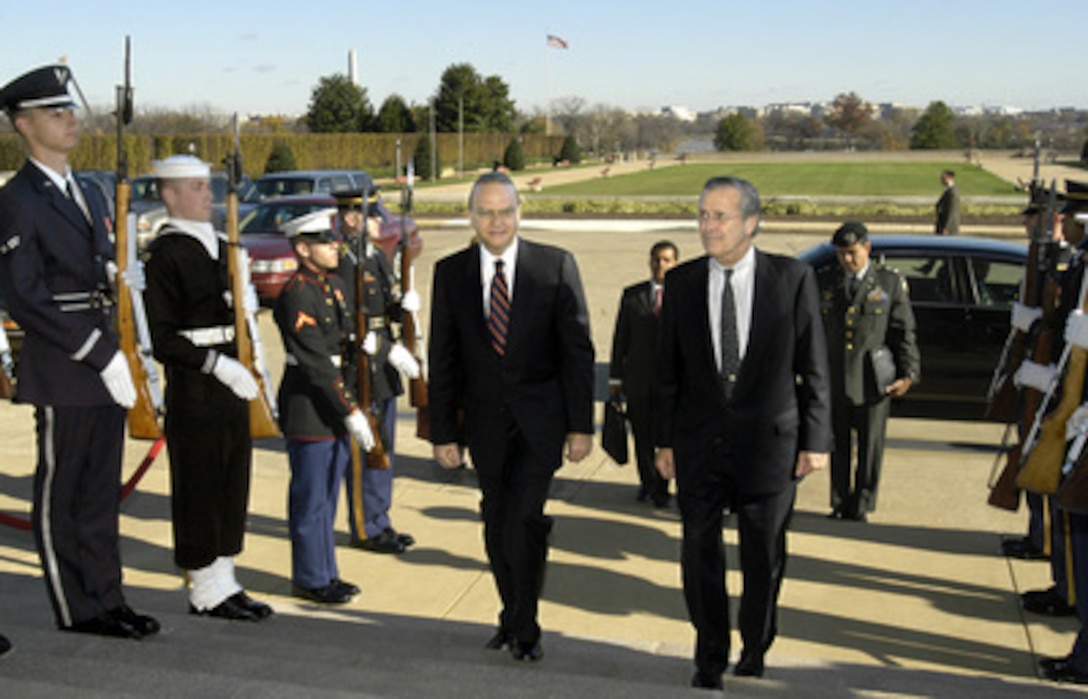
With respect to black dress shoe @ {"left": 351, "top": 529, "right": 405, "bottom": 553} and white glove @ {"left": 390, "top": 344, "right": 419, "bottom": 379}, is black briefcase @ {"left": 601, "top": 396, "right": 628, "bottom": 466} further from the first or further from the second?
black dress shoe @ {"left": 351, "top": 529, "right": 405, "bottom": 553}

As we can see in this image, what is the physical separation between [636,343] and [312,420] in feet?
7.66

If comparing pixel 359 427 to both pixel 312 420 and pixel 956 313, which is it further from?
pixel 956 313

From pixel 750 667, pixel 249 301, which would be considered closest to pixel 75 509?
pixel 249 301

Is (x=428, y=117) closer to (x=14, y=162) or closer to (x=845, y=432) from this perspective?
(x=14, y=162)

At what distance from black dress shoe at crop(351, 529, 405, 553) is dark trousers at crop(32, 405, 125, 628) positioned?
1.88 metres

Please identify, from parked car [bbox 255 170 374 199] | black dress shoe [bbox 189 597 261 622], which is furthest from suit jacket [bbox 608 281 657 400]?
parked car [bbox 255 170 374 199]

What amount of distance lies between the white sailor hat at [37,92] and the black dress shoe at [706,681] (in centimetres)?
335

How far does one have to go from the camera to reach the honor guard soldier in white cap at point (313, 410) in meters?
5.55

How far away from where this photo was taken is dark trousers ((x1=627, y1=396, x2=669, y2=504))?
7152mm

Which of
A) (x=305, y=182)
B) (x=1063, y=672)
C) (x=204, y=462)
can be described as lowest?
(x=1063, y=672)

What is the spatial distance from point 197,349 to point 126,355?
33 centimetres

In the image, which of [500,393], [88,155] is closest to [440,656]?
[500,393]

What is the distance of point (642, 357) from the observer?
7098 mm

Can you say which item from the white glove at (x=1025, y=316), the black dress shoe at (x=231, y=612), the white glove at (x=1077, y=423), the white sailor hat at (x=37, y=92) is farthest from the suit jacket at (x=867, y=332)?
the white sailor hat at (x=37, y=92)
